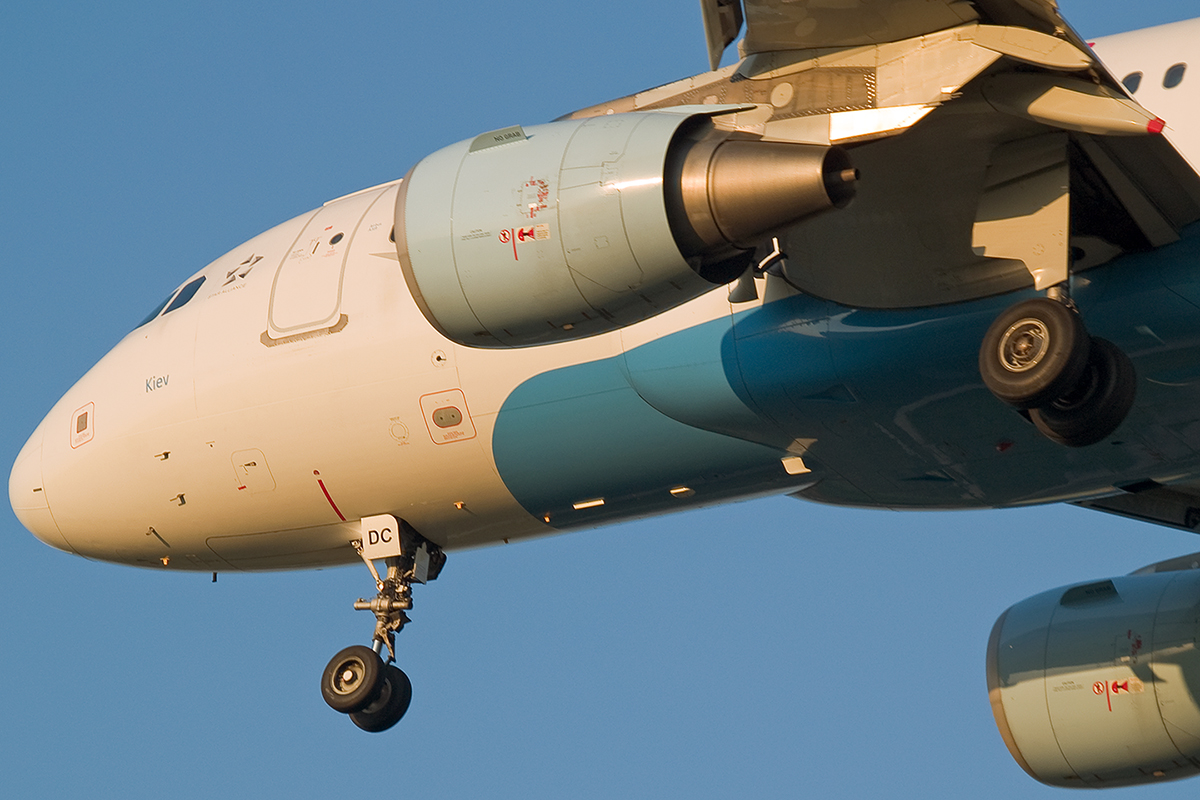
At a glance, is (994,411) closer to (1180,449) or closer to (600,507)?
(1180,449)

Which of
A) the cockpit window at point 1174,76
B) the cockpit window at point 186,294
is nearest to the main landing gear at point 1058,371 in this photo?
the cockpit window at point 1174,76

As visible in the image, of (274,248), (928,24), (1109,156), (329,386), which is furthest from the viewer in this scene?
(274,248)

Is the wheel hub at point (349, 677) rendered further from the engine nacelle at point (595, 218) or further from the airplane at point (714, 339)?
the engine nacelle at point (595, 218)

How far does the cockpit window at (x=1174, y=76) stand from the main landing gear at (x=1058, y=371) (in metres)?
1.93

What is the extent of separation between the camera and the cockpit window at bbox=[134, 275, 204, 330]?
1505 centimetres

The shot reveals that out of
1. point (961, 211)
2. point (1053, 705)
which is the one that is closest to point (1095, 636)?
point (1053, 705)

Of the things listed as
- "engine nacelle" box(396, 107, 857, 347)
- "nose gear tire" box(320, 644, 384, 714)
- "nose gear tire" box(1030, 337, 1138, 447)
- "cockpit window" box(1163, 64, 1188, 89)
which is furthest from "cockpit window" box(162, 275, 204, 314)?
"cockpit window" box(1163, 64, 1188, 89)

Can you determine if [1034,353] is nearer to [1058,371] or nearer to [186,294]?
[1058,371]

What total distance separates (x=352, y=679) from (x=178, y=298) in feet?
12.9

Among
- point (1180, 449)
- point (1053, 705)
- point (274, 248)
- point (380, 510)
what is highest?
point (274, 248)

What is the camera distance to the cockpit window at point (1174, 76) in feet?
34.8

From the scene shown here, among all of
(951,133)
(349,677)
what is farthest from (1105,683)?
(951,133)

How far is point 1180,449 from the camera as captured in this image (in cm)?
1179

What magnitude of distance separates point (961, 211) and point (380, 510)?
19.6 feet
